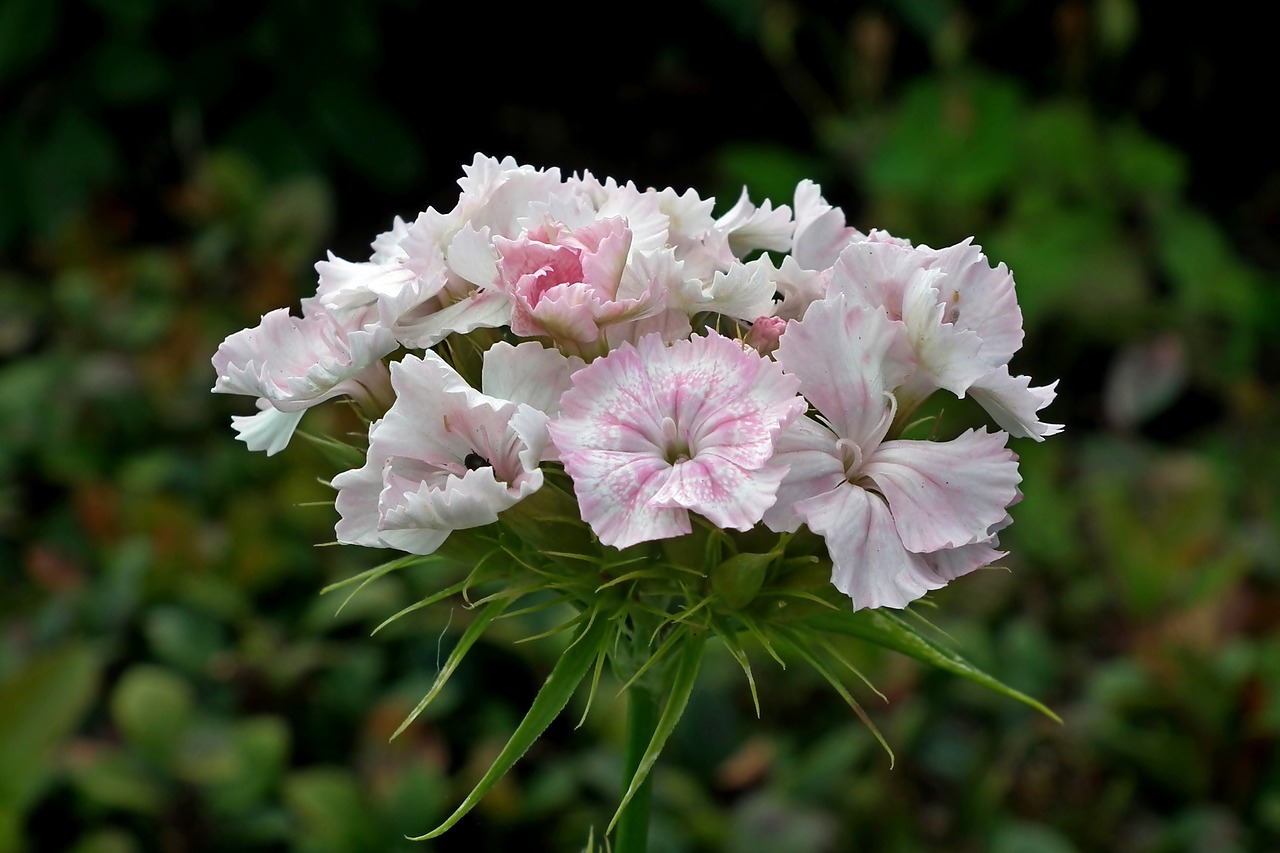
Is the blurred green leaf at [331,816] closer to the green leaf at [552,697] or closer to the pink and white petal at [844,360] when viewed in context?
the green leaf at [552,697]

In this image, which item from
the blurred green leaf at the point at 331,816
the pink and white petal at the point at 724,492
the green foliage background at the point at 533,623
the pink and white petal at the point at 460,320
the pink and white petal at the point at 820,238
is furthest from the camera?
the green foliage background at the point at 533,623

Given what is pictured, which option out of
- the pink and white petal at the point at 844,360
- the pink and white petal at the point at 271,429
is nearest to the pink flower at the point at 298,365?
the pink and white petal at the point at 271,429

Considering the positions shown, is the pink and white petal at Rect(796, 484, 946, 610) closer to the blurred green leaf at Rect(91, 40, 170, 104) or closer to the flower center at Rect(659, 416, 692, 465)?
A: the flower center at Rect(659, 416, 692, 465)

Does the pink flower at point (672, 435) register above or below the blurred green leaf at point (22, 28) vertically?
above

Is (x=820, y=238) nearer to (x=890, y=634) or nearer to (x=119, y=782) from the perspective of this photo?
(x=890, y=634)

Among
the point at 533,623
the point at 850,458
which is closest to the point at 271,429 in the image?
the point at 850,458

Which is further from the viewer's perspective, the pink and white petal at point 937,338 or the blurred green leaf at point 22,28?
the blurred green leaf at point 22,28

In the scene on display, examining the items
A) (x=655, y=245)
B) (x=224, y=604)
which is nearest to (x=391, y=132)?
(x=224, y=604)

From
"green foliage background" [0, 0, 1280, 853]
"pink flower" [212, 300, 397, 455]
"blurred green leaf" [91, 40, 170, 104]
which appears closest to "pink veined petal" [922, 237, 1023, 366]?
"pink flower" [212, 300, 397, 455]
